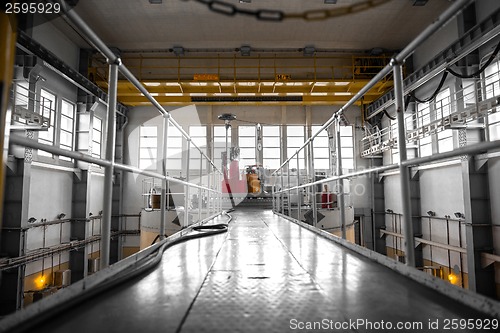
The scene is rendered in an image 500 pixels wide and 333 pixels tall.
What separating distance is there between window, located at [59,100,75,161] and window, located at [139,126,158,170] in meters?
3.10

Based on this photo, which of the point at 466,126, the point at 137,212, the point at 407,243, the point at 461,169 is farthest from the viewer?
the point at 137,212

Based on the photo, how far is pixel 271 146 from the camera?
1363 cm

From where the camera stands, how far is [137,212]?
12.8 meters

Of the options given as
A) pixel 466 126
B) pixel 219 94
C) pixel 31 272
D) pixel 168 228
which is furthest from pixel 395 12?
pixel 31 272

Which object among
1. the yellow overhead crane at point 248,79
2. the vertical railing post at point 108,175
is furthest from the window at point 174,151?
the vertical railing post at point 108,175

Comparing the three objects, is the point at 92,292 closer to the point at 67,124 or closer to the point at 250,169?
the point at 250,169

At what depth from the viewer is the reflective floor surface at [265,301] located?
1.06 metres

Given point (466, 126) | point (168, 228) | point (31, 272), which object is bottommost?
point (31, 272)

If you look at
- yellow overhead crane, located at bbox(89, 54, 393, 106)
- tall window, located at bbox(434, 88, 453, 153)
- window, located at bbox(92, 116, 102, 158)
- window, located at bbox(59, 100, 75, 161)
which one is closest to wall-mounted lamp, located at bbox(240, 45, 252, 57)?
yellow overhead crane, located at bbox(89, 54, 393, 106)

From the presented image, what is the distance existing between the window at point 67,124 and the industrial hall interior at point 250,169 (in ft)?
0.15

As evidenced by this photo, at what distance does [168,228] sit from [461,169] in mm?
7834

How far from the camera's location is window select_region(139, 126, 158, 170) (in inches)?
514

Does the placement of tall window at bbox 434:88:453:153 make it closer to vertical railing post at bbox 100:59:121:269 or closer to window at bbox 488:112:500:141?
window at bbox 488:112:500:141

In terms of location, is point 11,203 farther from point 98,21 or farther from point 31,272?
point 98,21
